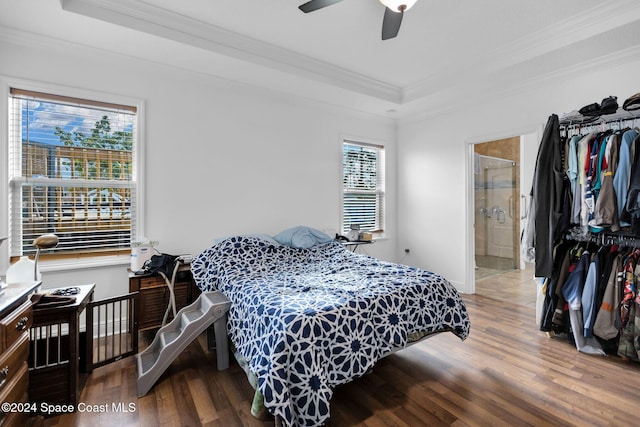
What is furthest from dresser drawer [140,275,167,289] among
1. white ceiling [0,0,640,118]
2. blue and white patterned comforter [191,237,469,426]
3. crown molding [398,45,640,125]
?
crown molding [398,45,640,125]

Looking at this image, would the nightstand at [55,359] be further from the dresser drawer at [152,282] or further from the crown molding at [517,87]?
the crown molding at [517,87]

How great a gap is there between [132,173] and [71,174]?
471 millimetres

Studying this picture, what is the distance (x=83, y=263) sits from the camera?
2.80 meters

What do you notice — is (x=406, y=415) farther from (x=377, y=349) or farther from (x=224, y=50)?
(x=224, y=50)

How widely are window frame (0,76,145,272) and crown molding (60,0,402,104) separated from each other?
0.74 meters

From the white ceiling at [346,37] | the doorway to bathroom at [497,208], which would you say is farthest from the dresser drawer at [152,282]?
the doorway to bathroom at [497,208]

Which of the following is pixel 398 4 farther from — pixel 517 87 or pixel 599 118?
pixel 517 87

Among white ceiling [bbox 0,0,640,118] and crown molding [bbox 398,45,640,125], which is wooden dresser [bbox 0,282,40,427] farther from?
crown molding [bbox 398,45,640,125]

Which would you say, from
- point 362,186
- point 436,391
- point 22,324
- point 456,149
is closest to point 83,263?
point 22,324

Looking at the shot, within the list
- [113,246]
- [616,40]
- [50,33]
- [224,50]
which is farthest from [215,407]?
[616,40]

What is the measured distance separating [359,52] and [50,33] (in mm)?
2683

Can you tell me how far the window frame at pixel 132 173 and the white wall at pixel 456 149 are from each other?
3660mm

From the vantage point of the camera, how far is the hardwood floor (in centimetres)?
178

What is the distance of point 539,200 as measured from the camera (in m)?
2.75
